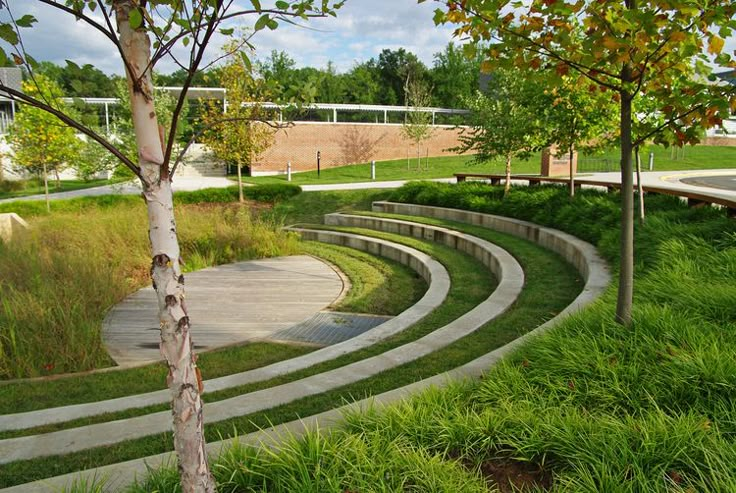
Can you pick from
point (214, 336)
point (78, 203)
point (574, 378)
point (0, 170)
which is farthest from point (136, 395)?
point (0, 170)

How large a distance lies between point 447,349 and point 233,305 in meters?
4.21

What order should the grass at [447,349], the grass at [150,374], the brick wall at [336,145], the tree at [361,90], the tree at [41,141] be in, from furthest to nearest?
1. the tree at [361,90]
2. the brick wall at [336,145]
3. the tree at [41,141]
4. the grass at [150,374]
5. the grass at [447,349]

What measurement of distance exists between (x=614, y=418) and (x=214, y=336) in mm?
5075

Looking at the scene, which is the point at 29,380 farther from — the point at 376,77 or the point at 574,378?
the point at 376,77

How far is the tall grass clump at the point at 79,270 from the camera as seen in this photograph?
5.67m

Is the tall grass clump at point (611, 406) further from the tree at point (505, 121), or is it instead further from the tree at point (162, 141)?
the tree at point (505, 121)

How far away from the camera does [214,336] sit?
6.84m

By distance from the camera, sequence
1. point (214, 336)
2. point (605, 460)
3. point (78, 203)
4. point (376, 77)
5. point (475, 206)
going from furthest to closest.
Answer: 1. point (376, 77)
2. point (78, 203)
3. point (475, 206)
4. point (214, 336)
5. point (605, 460)

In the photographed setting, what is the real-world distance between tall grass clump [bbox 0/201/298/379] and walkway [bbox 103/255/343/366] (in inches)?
13.6

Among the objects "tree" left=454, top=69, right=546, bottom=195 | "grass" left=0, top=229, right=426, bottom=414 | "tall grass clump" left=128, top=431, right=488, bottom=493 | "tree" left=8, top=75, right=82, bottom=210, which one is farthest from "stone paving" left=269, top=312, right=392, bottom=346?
"tree" left=8, top=75, right=82, bottom=210

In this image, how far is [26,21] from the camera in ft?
6.49

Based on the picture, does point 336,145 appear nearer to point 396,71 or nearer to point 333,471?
point 396,71

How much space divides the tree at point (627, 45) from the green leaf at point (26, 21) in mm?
2900

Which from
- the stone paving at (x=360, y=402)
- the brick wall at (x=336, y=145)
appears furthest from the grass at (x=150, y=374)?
the brick wall at (x=336, y=145)
